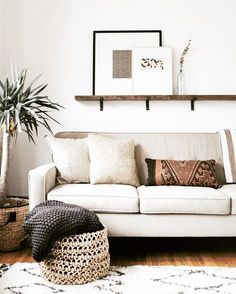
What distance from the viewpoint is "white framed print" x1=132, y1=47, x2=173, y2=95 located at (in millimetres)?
3596

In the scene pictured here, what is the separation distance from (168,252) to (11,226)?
1190 millimetres

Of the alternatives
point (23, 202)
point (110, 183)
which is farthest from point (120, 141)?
point (23, 202)

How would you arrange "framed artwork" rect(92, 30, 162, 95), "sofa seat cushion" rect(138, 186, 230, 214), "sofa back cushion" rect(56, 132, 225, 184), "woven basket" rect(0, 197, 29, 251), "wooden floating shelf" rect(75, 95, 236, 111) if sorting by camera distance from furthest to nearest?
"framed artwork" rect(92, 30, 162, 95), "wooden floating shelf" rect(75, 95, 236, 111), "sofa back cushion" rect(56, 132, 225, 184), "woven basket" rect(0, 197, 29, 251), "sofa seat cushion" rect(138, 186, 230, 214)

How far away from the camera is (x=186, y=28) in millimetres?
3645

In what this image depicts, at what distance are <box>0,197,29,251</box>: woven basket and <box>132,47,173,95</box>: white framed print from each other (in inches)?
61.6

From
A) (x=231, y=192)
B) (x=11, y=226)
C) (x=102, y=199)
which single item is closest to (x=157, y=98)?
(x=231, y=192)

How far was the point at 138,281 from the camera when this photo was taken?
7.32ft

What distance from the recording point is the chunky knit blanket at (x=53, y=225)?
84.4 inches

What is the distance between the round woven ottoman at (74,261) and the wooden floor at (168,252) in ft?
1.31

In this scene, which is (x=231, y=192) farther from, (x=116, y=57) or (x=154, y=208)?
(x=116, y=57)

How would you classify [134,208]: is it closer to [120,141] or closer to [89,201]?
[89,201]

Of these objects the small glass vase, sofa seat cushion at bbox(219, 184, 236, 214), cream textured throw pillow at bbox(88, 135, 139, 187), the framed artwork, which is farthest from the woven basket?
the small glass vase

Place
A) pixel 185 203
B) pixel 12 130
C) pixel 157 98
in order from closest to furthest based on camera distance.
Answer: pixel 185 203 → pixel 12 130 → pixel 157 98

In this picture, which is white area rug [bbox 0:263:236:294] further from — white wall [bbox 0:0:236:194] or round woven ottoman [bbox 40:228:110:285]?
white wall [bbox 0:0:236:194]
